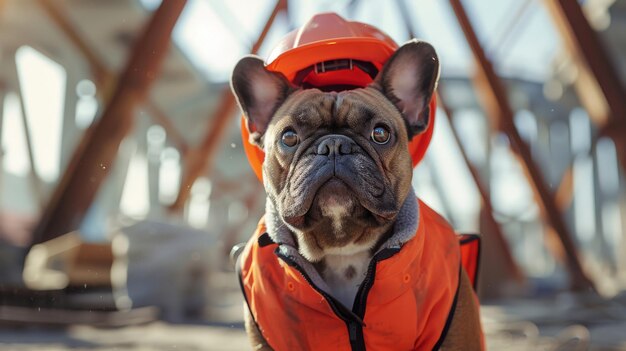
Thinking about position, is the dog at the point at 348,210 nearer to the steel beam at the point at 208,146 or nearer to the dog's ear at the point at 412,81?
the dog's ear at the point at 412,81

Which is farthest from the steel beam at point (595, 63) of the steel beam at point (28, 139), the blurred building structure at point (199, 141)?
the steel beam at point (28, 139)

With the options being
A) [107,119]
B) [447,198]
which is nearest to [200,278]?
[107,119]

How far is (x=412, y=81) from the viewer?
166cm

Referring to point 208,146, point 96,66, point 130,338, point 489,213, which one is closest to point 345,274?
point 130,338

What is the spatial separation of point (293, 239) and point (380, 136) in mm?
324

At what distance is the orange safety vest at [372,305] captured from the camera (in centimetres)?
145

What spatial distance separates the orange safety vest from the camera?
1447 millimetres

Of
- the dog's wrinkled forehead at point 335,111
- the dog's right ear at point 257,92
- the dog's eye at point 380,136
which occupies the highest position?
the dog's right ear at point 257,92

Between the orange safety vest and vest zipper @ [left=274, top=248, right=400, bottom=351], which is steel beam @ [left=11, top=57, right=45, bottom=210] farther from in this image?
vest zipper @ [left=274, top=248, right=400, bottom=351]

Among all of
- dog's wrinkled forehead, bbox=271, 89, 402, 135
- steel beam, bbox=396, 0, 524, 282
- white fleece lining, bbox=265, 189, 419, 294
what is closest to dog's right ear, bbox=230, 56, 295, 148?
dog's wrinkled forehead, bbox=271, 89, 402, 135

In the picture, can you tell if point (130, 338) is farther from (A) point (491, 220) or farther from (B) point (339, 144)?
(A) point (491, 220)

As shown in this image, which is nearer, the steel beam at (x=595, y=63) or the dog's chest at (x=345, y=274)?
the dog's chest at (x=345, y=274)

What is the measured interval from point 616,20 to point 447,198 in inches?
233

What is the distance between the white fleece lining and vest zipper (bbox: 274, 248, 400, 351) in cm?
2
